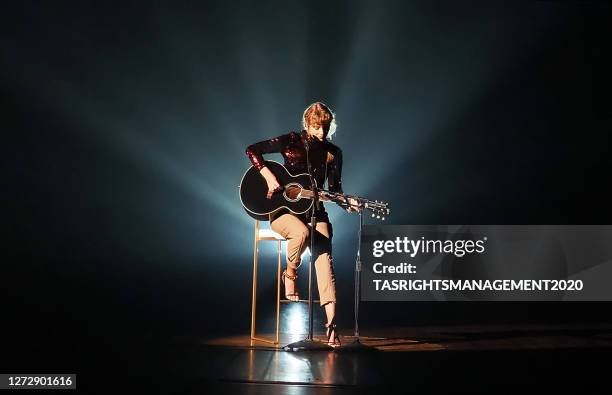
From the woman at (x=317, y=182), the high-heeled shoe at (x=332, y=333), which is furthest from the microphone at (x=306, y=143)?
the high-heeled shoe at (x=332, y=333)

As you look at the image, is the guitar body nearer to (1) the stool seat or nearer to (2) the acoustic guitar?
(2) the acoustic guitar

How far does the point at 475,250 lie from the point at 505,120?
173 centimetres

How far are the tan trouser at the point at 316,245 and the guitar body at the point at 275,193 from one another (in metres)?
0.06

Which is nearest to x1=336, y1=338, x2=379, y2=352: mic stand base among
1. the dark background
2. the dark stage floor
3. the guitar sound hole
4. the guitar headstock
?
the dark stage floor

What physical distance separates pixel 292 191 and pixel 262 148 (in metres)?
0.26

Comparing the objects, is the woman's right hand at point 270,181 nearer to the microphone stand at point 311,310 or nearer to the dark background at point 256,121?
the microphone stand at point 311,310

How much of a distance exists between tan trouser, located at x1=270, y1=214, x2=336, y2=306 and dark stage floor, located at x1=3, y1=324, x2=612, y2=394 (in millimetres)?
348

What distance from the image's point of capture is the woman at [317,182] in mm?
3080

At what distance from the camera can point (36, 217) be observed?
5512 millimetres

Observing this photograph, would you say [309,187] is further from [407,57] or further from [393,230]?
[407,57]

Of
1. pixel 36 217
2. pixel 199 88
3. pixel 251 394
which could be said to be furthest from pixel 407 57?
pixel 251 394

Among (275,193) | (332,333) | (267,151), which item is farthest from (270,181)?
(332,333)

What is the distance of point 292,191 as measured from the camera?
311 cm

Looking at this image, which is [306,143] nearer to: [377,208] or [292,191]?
[292,191]
